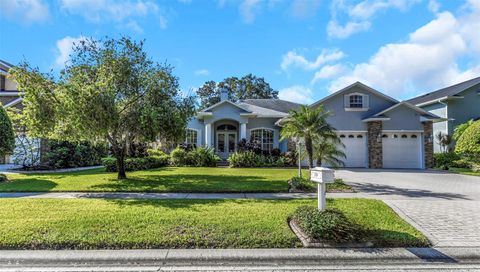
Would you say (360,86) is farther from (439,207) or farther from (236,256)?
(236,256)

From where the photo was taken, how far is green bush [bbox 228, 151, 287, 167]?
19.2 metres

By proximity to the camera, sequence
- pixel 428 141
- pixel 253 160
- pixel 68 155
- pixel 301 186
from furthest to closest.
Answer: pixel 428 141 < pixel 253 160 < pixel 68 155 < pixel 301 186

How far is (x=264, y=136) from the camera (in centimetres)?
2262

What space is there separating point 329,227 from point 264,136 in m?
17.5

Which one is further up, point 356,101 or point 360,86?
point 360,86

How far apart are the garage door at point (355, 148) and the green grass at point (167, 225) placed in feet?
43.8

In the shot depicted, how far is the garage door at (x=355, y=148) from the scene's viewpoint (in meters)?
20.4

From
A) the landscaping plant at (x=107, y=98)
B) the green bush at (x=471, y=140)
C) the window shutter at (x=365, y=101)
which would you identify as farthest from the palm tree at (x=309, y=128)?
the green bush at (x=471, y=140)

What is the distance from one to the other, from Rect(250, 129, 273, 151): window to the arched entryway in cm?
173

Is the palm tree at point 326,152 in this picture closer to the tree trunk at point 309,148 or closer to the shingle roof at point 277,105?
the tree trunk at point 309,148

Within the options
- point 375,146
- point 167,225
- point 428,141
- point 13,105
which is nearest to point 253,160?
point 375,146

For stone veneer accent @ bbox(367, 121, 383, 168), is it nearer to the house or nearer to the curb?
the house

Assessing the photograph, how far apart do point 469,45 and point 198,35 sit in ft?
46.2

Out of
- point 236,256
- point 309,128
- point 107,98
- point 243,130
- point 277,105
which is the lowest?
point 236,256
